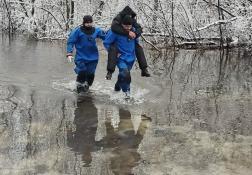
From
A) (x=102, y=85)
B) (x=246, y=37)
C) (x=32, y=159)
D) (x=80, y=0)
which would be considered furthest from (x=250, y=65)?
(x=80, y=0)

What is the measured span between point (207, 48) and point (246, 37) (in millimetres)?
1365

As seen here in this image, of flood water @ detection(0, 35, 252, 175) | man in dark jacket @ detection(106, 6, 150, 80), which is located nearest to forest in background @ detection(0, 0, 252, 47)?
flood water @ detection(0, 35, 252, 175)

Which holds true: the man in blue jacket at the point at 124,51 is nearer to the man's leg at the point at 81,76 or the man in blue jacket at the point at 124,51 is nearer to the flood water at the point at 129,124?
the flood water at the point at 129,124

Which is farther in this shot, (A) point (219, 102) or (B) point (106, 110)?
(A) point (219, 102)

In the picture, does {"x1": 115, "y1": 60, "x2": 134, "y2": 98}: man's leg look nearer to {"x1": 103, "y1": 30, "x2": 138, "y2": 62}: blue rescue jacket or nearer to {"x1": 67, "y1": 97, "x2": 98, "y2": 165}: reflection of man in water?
{"x1": 103, "y1": 30, "x2": 138, "y2": 62}: blue rescue jacket

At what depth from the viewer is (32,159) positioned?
550 cm

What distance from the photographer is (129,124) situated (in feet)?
23.1

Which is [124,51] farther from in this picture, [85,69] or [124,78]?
[85,69]

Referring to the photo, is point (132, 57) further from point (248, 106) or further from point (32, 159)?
point (32, 159)

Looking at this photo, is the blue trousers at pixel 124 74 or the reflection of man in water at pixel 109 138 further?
the blue trousers at pixel 124 74

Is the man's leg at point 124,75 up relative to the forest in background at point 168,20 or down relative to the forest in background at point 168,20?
down

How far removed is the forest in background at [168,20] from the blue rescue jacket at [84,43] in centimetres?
806

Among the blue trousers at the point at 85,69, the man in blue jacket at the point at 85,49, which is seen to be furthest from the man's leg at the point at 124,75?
the blue trousers at the point at 85,69

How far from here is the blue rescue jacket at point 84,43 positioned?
350 inches
